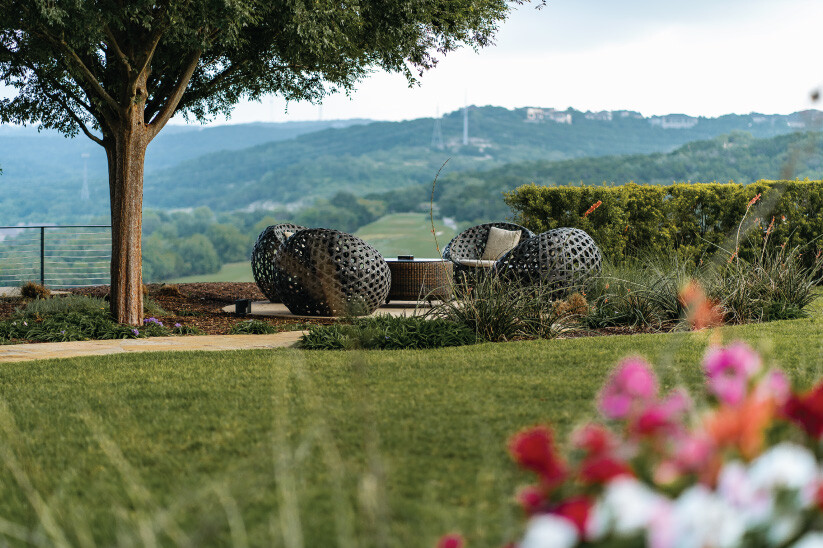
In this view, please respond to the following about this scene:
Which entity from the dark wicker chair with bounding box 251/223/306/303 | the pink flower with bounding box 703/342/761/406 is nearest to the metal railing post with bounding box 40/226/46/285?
the dark wicker chair with bounding box 251/223/306/303

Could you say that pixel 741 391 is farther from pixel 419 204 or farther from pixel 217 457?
pixel 419 204

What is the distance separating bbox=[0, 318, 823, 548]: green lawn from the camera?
7.77 ft

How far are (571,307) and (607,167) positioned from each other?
74.4ft

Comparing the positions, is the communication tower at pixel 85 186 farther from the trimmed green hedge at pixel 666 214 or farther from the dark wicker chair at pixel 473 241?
the dark wicker chair at pixel 473 241

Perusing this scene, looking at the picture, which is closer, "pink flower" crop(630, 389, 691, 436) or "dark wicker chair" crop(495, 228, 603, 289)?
"pink flower" crop(630, 389, 691, 436)

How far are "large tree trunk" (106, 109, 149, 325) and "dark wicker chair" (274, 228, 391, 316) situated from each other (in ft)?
4.74

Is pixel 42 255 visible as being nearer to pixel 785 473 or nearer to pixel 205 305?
pixel 205 305

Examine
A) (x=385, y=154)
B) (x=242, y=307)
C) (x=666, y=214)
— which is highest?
(x=385, y=154)

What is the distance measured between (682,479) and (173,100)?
7968mm

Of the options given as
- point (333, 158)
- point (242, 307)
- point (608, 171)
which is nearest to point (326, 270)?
point (242, 307)

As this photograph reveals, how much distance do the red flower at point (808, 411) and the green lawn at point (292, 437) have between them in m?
0.64

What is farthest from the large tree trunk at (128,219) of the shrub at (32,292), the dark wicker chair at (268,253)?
the shrub at (32,292)

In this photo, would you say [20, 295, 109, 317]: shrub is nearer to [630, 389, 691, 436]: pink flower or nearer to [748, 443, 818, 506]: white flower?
→ [630, 389, 691, 436]: pink flower

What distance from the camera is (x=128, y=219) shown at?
812cm
